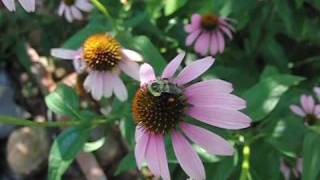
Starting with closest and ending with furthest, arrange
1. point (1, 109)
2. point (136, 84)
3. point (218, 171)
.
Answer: point (218, 171)
point (136, 84)
point (1, 109)

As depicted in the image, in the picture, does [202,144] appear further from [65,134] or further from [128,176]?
[128,176]

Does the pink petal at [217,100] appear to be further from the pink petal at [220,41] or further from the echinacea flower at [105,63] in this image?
the pink petal at [220,41]

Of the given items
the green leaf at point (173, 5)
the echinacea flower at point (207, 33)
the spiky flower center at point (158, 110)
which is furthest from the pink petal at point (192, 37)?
the spiky flower center at point (158, 110)

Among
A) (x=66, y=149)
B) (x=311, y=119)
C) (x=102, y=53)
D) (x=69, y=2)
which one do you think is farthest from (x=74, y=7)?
(x=311, y=119)

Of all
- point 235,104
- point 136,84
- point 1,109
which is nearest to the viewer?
point 235,104

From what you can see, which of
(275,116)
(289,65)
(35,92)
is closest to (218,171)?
(275,116)

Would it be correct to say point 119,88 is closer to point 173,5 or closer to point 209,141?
point 173,5

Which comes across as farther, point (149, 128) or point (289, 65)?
point (289, 65)
